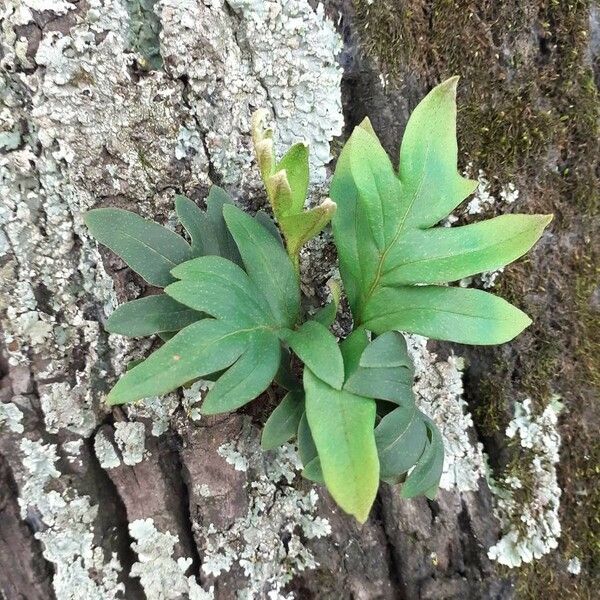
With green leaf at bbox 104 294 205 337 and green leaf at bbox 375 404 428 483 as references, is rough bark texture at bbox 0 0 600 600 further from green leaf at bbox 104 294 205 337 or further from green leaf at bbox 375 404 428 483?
green leaf at bbox 375 404 428 483

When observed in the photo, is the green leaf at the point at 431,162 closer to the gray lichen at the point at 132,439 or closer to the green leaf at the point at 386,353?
the green leaf at the point at 386,353

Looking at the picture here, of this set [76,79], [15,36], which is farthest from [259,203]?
[15,36]

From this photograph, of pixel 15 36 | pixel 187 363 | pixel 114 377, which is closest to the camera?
pixel 187 363

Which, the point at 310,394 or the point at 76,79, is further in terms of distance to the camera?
the point at 76,79

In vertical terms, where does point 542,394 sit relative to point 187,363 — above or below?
below

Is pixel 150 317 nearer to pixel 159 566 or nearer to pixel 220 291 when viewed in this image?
pixel 220 291

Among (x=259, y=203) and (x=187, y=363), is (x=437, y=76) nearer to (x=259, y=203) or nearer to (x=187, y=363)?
(x=259, y=203)

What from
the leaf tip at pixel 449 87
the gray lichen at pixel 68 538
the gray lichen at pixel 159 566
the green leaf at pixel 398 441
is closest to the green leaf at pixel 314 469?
the green leaf at pixel 398 441

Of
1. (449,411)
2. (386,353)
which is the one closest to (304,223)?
(386,353)
